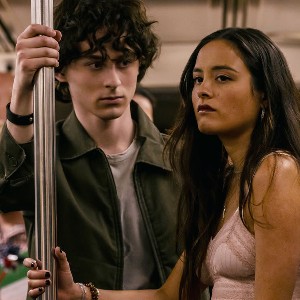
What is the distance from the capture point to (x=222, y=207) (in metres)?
1.56

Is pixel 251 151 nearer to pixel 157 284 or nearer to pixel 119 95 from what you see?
pixel 119 95

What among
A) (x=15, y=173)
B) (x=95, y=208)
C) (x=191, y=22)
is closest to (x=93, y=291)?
(x=95, y=208)

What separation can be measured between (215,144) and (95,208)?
0.33m

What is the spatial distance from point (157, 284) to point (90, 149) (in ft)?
1.23

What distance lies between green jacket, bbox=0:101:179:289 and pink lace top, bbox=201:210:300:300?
0.85 ft

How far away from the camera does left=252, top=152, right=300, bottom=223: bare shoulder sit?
1.29 meters

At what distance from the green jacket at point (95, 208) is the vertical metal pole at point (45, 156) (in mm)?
376

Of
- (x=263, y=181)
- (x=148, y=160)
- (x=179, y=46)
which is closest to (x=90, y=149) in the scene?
(x=148, y=160)

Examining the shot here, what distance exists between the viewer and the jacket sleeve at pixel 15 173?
1.48m

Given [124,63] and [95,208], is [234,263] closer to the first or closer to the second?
[95,208]

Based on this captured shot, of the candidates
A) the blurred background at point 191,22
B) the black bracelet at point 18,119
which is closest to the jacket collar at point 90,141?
the black bracelet at point 18,119

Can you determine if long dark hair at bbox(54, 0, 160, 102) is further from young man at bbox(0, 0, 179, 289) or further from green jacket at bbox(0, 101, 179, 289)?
green jacket at bbox(0, 101, 179, 289)

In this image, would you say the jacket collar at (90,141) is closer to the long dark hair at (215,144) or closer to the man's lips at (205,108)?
the long dark hair at (215,144)

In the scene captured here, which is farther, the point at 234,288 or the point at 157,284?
the point at 157,284
